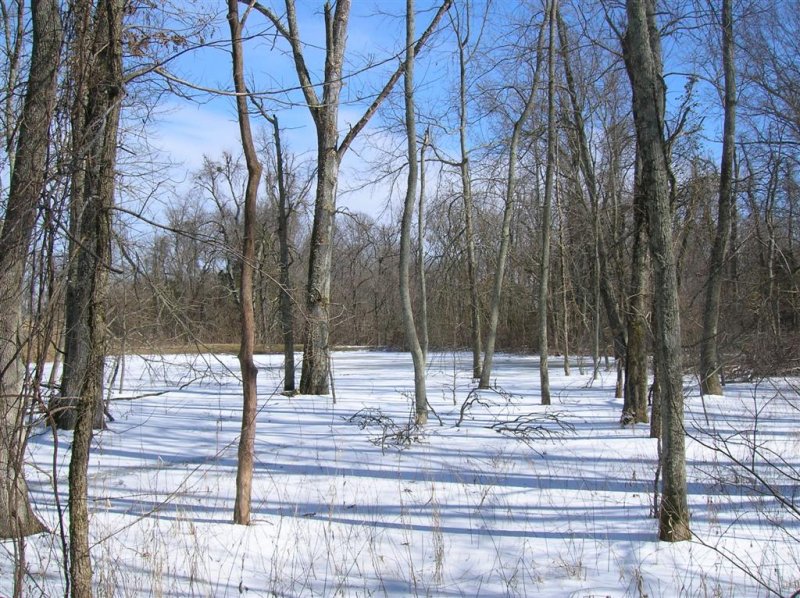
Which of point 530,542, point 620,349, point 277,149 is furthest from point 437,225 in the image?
point 530,542

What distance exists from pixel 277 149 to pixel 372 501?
449 inches

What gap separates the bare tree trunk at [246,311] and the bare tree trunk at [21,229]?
1171 mm

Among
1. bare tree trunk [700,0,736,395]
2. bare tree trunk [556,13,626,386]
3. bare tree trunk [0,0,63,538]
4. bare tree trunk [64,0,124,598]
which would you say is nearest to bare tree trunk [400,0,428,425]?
bare tree trunk [556,13,626,386]

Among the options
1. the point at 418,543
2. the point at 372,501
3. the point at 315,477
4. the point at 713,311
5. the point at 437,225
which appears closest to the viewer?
the point at 418,543

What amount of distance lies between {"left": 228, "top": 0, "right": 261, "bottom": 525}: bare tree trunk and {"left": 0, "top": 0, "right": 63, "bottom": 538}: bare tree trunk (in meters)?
1.17

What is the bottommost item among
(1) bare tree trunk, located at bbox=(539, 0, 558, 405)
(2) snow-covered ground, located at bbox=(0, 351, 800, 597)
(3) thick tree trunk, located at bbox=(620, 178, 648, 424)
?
(2) snow-covered ground, located at bbox=(0, 351, 800, 597)

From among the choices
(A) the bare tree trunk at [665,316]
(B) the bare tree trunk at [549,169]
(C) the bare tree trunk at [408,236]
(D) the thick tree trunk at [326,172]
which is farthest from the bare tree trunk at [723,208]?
(A) the bare tree trunk at [665,316]

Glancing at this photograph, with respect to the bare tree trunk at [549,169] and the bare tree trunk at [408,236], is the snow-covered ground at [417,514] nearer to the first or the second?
the bare tree trunk at [408,236]

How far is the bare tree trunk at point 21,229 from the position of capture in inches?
112

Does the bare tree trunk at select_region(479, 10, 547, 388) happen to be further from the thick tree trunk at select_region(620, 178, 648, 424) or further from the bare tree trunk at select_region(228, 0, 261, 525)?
the bare tree trunk at select_region(228, 0, 261, 525)

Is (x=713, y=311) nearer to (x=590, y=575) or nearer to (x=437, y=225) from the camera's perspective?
(x=437, y=225)

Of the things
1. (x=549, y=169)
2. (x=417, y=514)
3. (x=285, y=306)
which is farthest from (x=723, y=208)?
(x=417, y=514)

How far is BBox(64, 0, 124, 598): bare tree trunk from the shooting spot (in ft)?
9.86

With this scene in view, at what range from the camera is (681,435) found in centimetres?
433
